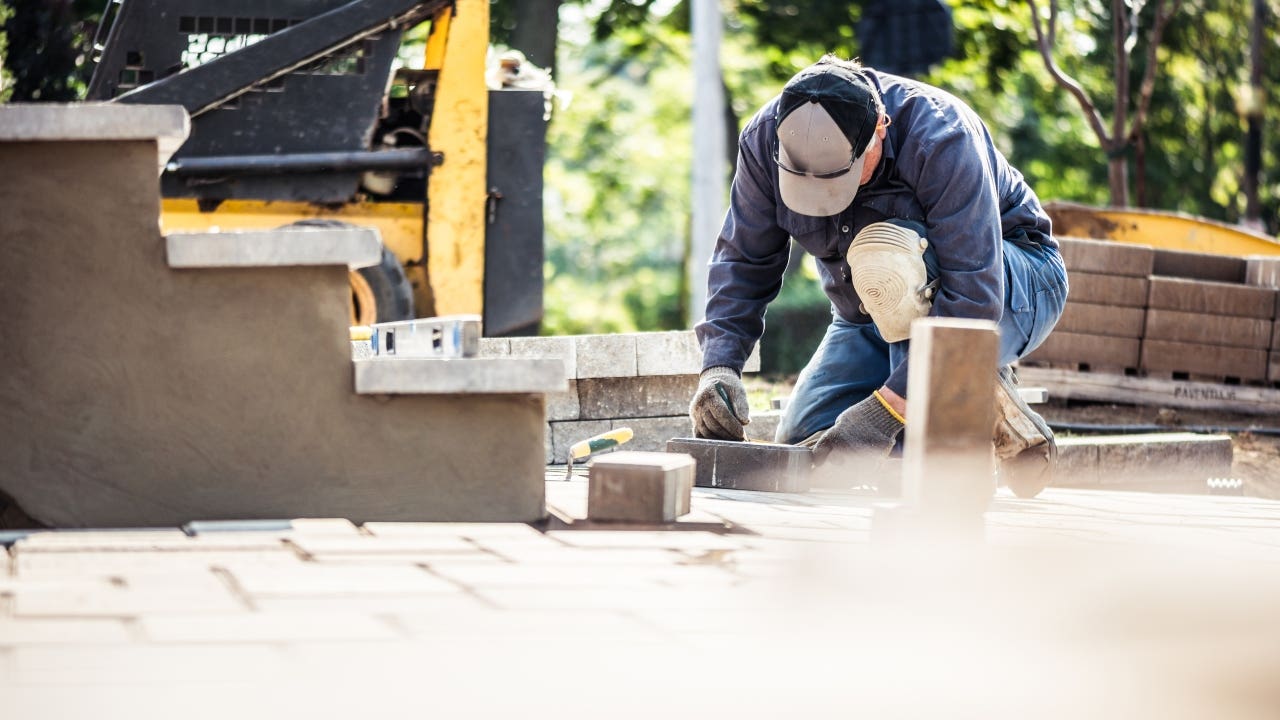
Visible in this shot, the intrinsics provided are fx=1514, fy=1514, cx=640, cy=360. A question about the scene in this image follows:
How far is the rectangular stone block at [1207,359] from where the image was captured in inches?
362

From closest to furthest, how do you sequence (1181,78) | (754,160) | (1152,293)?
(754,160)
(1152,293)
(1181,78)

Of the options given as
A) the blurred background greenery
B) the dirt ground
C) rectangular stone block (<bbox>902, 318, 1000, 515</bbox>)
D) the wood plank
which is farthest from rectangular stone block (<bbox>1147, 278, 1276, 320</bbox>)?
rectangular stone block (<bbox>902, 318, 1000, 515</bbox>)

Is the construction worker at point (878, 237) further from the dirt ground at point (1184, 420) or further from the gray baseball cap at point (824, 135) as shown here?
the dirt ground at point (1184, 420)

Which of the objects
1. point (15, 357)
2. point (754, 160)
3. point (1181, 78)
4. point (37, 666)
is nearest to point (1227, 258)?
point (754, 160)

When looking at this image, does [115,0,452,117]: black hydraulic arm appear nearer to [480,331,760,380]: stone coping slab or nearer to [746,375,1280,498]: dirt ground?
[480,331,760,380]: stone coping slab

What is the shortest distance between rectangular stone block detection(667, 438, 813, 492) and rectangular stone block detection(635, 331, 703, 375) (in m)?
1.50

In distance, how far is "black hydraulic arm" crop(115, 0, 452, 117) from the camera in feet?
24.5

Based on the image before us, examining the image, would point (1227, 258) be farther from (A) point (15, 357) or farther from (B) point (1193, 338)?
(A) point (15, 357)

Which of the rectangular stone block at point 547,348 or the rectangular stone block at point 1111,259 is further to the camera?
the rectangular stone block at point 1111,259

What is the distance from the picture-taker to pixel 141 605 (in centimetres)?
233

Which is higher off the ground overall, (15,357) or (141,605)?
(15,357)

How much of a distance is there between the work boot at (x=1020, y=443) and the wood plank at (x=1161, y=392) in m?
4.55

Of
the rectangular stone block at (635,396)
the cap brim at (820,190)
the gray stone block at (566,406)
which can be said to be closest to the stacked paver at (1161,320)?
the rectangular stone block at (635,396)

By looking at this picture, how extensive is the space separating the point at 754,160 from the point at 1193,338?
5.41m
